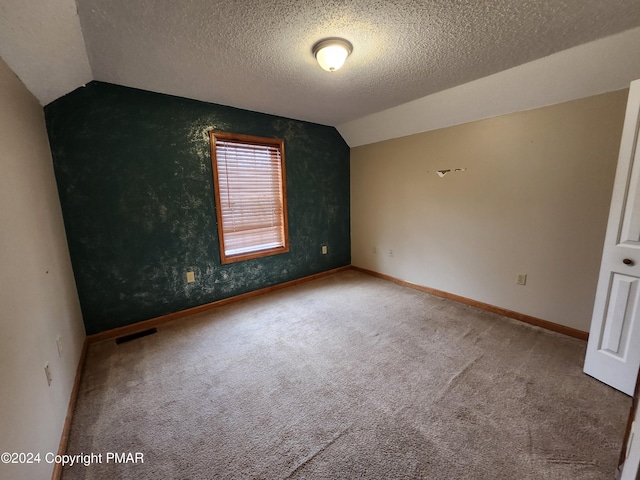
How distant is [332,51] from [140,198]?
7.23ft

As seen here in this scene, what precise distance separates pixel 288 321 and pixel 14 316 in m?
1.98

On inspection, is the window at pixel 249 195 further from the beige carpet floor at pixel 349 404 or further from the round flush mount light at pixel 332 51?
the round flush mount light at pixel 332 51

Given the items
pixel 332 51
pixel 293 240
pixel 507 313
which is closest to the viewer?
pixel 332 51

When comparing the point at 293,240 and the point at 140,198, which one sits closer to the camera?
the point at 140,198

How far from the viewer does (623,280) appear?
65.6 inches

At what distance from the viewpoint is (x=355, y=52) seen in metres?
1.88

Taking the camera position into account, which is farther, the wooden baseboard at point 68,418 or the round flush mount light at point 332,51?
the round flush mount light at point 332,51

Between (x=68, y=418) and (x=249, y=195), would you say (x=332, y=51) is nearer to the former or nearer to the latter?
(x=249, y=195)

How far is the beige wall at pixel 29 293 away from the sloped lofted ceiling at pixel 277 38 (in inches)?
14.1

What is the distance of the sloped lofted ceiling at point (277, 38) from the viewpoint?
54.9 inches

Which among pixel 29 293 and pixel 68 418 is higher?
pixel 29 293

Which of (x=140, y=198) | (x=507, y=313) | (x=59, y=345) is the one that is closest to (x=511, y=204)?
(x=507, y=313)

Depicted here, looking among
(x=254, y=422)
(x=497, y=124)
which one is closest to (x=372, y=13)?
(x=497, y=124)

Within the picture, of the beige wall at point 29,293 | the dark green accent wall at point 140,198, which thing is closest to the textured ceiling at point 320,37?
the dark green accent wall at point 140,198
